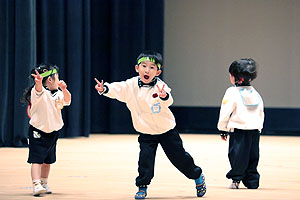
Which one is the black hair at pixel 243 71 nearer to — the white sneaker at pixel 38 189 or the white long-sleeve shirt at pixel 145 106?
the white long-sleeve shirt at pixel 145 106

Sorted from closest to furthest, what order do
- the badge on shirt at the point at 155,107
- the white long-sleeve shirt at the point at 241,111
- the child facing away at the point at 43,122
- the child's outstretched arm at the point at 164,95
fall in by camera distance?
the child's outstretched arm at the point at 164,95
the badge on shirt at the point at 155,107
the child facing away at the point at 43,122
the white long-sleeve shirt at the point at 241,111

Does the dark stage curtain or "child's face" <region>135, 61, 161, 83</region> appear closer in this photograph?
"child's face" <region>135, 61, 161, 83</region>

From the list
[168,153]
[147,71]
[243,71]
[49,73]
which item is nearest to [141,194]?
[168,153]

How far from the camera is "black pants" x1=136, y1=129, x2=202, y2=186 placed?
11.8 feet

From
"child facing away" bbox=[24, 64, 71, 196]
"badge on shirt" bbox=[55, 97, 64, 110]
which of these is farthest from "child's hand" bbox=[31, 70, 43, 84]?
"badge on shirt" bbox=[55, 97, 64, 110]

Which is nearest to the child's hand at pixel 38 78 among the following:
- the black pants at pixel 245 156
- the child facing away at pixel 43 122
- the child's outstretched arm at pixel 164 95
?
the child facing away at pixel 43 122

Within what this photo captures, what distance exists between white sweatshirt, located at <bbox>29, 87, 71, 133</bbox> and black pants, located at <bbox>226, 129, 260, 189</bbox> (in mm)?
1168

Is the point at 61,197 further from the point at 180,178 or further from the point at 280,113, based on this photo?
the point at 280,113

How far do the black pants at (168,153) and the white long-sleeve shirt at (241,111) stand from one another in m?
0.50

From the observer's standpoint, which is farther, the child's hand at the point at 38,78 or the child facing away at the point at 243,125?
the child facing away at the point at 243,125

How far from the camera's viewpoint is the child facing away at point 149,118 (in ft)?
11.8

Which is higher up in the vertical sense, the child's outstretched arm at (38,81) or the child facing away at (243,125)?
the child's outstretched arm at (38,81)

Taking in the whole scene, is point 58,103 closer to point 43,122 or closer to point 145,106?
point 43,122

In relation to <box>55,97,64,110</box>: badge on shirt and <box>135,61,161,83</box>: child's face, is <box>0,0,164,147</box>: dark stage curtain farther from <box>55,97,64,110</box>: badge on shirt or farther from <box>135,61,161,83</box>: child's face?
<box>135,61,161,83</box>: child's face
